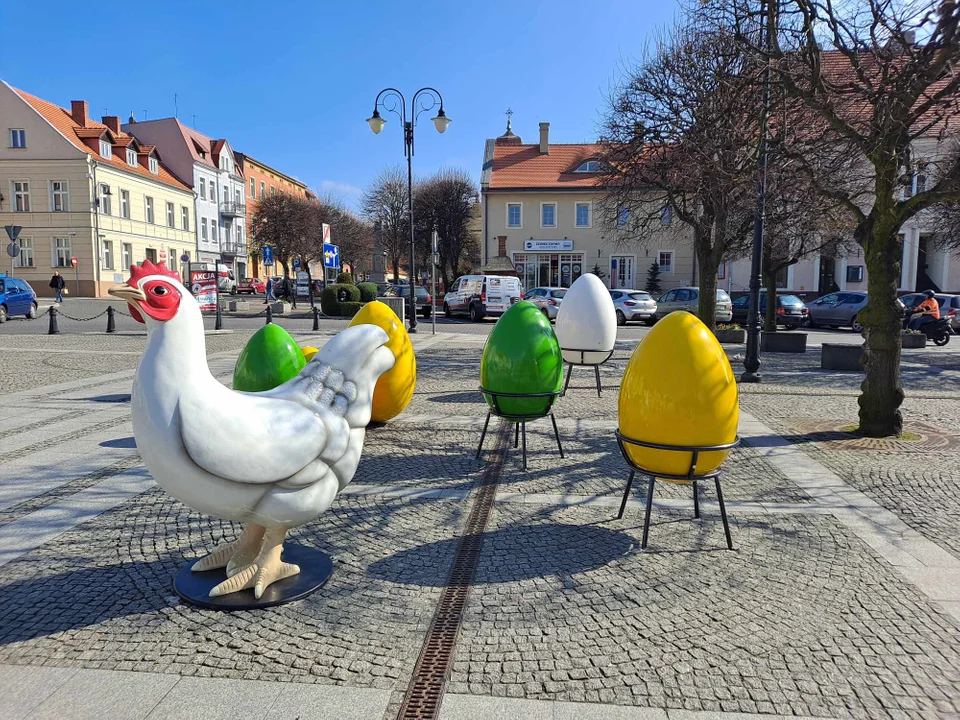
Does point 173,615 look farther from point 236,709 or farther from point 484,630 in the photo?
point 484,630

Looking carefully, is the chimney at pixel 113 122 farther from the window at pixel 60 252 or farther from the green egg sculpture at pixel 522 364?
the green egg sculpture at pixel 522 364

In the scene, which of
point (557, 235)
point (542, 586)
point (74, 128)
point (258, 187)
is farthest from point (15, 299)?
point (258, 187)

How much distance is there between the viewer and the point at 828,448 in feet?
23.3

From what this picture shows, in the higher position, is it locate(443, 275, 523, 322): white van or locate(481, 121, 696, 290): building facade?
locate(481, 121, 696, 290): building facade

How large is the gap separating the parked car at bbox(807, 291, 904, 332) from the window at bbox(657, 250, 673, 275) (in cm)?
1583

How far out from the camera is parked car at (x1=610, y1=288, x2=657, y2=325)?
26266 millimetres

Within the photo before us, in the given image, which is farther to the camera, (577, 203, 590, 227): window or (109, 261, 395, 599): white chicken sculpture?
(577, 203, 590, 227): window

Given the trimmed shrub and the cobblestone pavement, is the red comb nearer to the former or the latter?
the cobblestone pavement

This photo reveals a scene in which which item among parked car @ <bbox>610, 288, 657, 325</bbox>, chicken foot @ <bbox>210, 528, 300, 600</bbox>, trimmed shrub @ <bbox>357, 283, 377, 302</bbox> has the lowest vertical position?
chicken foot @ <bbox>210, 528, 300, 600</bbox>

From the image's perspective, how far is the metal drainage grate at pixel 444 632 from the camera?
2727 mm

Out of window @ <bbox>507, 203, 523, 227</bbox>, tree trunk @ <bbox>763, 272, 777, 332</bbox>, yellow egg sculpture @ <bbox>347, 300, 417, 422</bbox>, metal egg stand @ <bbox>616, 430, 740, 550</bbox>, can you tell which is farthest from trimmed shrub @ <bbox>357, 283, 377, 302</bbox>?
metal egg stand @ <bbox>616, 430, 740, 550</bbox>

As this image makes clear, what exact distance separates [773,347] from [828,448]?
35.1ft

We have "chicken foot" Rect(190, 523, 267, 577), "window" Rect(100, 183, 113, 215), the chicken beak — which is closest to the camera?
the chicken beak

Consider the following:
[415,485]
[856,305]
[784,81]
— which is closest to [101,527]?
[415,485]
